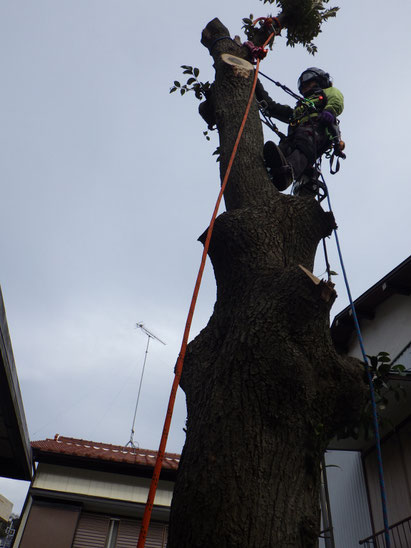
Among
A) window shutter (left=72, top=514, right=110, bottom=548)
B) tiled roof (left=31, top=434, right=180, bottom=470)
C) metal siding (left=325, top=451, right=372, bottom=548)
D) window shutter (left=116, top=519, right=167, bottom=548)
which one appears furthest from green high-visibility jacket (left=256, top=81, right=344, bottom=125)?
window shutter (left=72, top=514, right=110, bottom=548)

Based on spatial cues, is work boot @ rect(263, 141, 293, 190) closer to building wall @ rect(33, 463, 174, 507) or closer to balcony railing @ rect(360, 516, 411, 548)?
balcony railing @ rect(360, 516, 411, 548)

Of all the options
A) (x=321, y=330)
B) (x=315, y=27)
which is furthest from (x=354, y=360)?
(x=315, y=27)

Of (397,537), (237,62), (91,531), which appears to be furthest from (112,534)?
(237,62)

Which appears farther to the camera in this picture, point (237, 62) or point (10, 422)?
point (10, 422)

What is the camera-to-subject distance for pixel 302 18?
488cm

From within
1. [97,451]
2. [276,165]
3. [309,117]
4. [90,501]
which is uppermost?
[309,117]

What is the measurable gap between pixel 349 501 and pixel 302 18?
618 centimetres

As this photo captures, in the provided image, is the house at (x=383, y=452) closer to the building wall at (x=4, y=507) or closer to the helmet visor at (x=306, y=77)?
the helmet visor at (x=306, y=77)

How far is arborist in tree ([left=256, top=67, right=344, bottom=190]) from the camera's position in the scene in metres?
3.93

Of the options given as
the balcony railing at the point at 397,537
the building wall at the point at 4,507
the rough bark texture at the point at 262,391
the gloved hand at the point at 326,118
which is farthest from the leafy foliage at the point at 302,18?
the building wall at the point at 4,507

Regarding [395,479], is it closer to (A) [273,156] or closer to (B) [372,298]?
(B) [372,298]

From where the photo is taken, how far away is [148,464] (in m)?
6.58

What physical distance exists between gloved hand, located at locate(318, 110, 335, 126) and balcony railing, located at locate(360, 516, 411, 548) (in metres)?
4.20

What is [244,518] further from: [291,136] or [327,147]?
[327,147]
